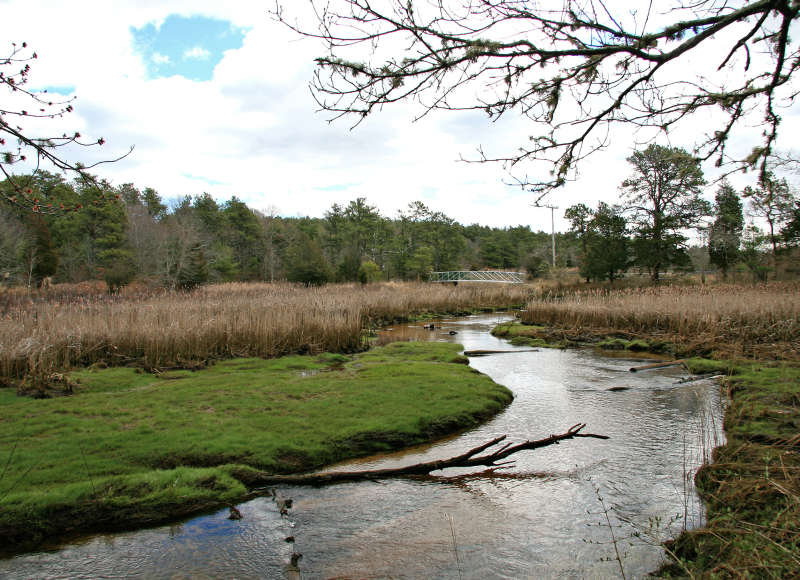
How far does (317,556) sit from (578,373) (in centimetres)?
729

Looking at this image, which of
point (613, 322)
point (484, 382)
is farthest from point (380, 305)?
point (484, 382)

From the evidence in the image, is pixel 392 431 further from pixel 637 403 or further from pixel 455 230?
pixel 455 230

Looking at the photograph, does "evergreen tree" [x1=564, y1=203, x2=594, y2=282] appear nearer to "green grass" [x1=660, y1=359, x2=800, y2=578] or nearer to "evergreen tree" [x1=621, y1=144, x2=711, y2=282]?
"evergreen tree" [x1=621, y1=144, x2=711, y2=282]

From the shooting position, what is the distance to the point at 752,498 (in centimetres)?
321

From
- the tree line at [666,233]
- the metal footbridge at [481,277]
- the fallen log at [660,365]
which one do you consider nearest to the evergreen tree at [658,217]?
the tree line at [666,233]

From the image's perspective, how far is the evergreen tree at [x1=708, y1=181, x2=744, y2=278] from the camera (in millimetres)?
31609

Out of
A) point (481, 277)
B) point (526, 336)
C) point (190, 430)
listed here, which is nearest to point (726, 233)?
point (481, 277)

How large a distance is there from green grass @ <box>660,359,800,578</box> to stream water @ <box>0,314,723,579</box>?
216 mm

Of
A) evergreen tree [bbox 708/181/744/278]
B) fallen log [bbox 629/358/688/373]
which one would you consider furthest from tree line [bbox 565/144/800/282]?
fallen log [bbox 629/358/688/373]

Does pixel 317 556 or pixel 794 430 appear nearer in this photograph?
pixel 317 556

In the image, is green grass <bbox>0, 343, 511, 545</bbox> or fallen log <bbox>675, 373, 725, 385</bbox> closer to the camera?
green grass <bbox>0, 343, 511, 545</bbox>

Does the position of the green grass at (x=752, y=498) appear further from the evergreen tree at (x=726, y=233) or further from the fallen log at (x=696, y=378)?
the evergreen tree at (x=726, y=233)

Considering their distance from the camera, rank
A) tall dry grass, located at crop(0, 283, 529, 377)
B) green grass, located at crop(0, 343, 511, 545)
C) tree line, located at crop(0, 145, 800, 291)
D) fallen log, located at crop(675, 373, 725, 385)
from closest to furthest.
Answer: green grass, located at crop(0, 343, 511, 545) < tall dry grass, located at crop(0, 283, 529, 377) < fallen log, located at crop(675, 373, 725, 385) < tree line, located at crop(0, 145, 800, 291)

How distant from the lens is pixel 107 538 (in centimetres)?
326
